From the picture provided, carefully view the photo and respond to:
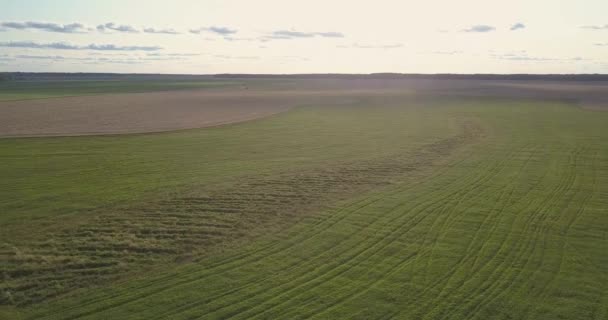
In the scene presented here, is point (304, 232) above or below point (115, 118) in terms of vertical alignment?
below

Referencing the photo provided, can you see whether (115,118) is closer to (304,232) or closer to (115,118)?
(115,118)

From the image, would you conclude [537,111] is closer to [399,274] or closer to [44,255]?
[399,274]

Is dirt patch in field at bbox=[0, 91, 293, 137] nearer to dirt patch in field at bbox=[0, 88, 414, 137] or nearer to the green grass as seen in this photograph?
dirt patch in field at bbox=[0, 88, 414, 137]

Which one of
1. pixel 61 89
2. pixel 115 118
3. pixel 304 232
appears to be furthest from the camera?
pixel 61 89

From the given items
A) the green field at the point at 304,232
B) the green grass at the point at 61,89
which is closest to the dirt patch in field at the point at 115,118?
the green field at the point at 304,232

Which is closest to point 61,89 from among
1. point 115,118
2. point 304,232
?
point 115,118

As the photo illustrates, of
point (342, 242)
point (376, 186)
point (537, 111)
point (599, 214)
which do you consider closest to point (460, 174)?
point (376, 186)

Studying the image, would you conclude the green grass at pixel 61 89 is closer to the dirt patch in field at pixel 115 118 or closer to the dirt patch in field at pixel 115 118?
the dirt patch in field at pixel 115 118

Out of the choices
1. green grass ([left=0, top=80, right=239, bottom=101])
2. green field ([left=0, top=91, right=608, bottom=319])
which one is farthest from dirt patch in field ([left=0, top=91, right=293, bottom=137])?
green grass ([left=0, top=80, right=239, bottom=101])
